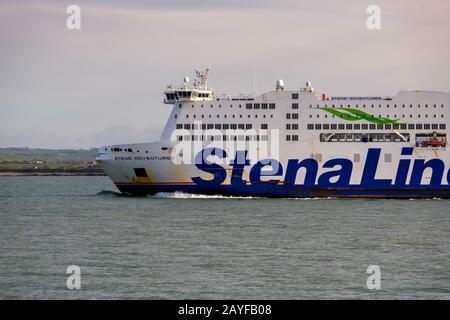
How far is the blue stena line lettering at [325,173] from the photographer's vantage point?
4528 cm

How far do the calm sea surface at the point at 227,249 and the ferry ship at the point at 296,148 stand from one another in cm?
184

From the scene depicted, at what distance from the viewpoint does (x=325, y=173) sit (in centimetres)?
4616

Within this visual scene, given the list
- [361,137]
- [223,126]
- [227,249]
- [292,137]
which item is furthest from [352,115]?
[227,249]

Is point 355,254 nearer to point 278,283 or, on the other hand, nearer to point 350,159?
point 278,283

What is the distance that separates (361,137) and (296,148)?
3184mm

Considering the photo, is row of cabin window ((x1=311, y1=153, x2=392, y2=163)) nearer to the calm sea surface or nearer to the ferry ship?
the ferry ship

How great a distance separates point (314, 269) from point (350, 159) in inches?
861

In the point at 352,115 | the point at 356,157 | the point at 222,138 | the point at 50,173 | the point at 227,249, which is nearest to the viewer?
the point at 227,249

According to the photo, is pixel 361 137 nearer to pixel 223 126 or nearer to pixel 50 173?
pixel 223 126

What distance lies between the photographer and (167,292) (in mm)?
21828

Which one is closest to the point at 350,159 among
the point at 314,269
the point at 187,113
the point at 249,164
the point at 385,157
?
the point at 385,157

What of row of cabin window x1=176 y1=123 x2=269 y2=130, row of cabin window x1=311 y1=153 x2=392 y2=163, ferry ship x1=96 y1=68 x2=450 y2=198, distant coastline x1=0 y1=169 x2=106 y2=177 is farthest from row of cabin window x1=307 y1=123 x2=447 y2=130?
distant coastline x1=0 y1=169 x2=106 y2=177
